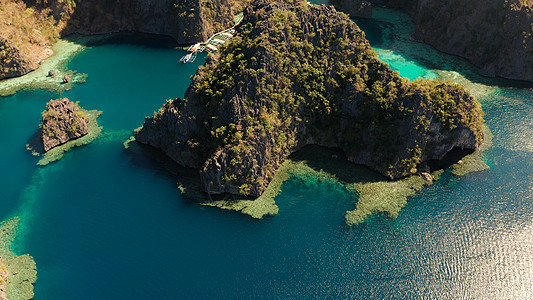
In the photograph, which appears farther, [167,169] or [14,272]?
[167,169]

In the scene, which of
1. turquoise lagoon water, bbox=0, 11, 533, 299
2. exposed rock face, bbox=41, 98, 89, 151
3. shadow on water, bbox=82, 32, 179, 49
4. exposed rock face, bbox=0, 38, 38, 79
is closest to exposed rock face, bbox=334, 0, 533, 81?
turquoise lagoon water, bbox=0, 11, 533, 299

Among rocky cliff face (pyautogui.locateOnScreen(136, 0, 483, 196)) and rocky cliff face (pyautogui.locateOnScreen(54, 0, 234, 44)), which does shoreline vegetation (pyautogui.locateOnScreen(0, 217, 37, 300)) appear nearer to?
rocky cliff face (pyautogui.locateOnScreen(136, 0, 483, 196))

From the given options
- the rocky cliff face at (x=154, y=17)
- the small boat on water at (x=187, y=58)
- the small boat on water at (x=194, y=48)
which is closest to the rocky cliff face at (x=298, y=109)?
the small boat on water at (x=187, y=58)

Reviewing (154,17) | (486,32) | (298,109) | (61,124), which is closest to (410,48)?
(486,32)

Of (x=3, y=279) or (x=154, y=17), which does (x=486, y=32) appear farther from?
(x=3, y=279)

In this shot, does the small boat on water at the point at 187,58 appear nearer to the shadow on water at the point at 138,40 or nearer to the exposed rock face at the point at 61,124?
the shadow on water at the point at 138,40
